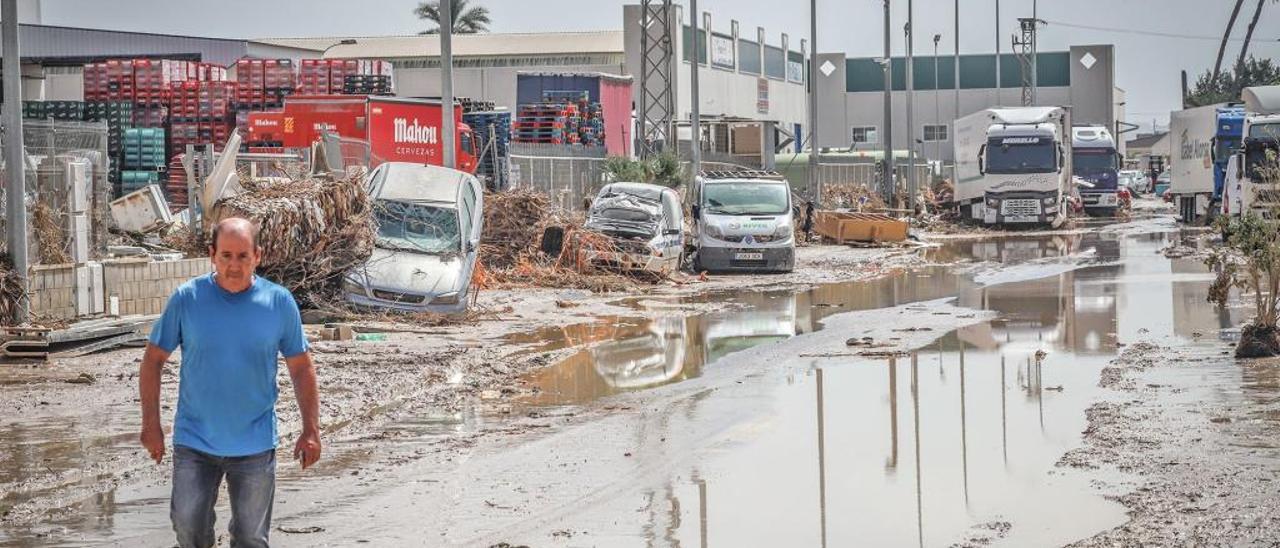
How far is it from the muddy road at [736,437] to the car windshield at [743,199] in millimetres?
10359

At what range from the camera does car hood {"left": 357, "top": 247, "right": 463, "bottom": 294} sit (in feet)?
67.1

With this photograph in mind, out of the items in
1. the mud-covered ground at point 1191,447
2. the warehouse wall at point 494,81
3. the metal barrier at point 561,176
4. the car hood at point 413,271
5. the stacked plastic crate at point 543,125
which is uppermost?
the warehouse wall at point 494,81

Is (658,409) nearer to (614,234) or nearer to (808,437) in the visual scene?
(808,437)

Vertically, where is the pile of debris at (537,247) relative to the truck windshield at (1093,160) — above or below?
below

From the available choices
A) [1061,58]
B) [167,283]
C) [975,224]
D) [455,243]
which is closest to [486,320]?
[455,243]

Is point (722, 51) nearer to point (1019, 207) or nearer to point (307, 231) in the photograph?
point (1019, 207)

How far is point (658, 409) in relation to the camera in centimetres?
1330

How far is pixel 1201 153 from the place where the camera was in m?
53.1

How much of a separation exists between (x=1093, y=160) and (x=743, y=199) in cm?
3485

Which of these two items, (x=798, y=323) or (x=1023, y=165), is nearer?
(x=798, y=323)

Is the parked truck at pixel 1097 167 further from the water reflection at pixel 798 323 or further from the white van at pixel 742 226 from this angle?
the white van at pixel 742 226

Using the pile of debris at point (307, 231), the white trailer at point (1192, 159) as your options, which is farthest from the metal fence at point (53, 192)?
the white trailer at point (1192, 159)

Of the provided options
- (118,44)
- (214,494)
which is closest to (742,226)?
(214,494)

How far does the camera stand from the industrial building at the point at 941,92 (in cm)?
10750
